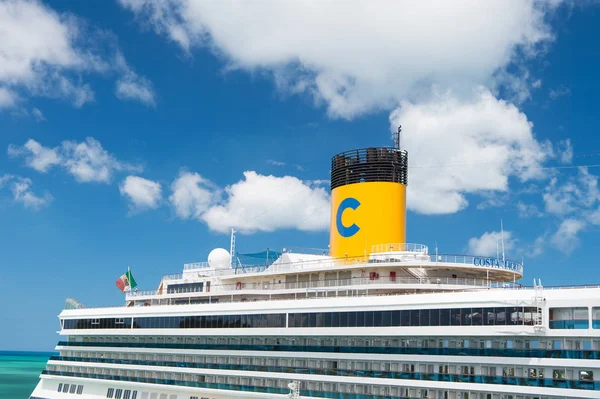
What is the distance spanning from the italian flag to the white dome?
7.21 m

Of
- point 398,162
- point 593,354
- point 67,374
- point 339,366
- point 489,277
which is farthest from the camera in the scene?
point 67,374

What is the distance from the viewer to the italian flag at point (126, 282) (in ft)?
182

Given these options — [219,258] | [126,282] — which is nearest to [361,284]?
[219,258]

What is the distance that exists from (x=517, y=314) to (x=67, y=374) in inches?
1492

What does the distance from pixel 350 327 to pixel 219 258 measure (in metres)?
18.7

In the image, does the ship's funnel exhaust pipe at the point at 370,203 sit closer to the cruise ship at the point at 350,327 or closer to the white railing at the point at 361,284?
the cruise ship at the point at 350,327

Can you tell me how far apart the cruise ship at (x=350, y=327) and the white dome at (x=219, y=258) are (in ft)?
0.49

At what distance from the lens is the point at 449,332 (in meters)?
32.7

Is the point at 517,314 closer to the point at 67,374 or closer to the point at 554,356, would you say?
the point at 554,356

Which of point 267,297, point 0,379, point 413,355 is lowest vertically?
point 0,379

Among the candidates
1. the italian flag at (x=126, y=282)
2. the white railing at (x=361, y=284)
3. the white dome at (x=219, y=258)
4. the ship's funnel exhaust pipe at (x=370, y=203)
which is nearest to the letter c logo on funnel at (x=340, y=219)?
the ship's funnel exhaust pipe at (x=370, y=203)

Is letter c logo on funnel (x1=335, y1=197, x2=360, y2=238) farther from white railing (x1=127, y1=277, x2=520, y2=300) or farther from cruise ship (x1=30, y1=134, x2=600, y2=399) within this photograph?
white railing (x1=127, y1=277, x2=520, y2=300)

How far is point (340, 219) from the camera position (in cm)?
4444

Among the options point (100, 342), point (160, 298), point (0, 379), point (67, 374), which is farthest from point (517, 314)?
point (0, 379)
